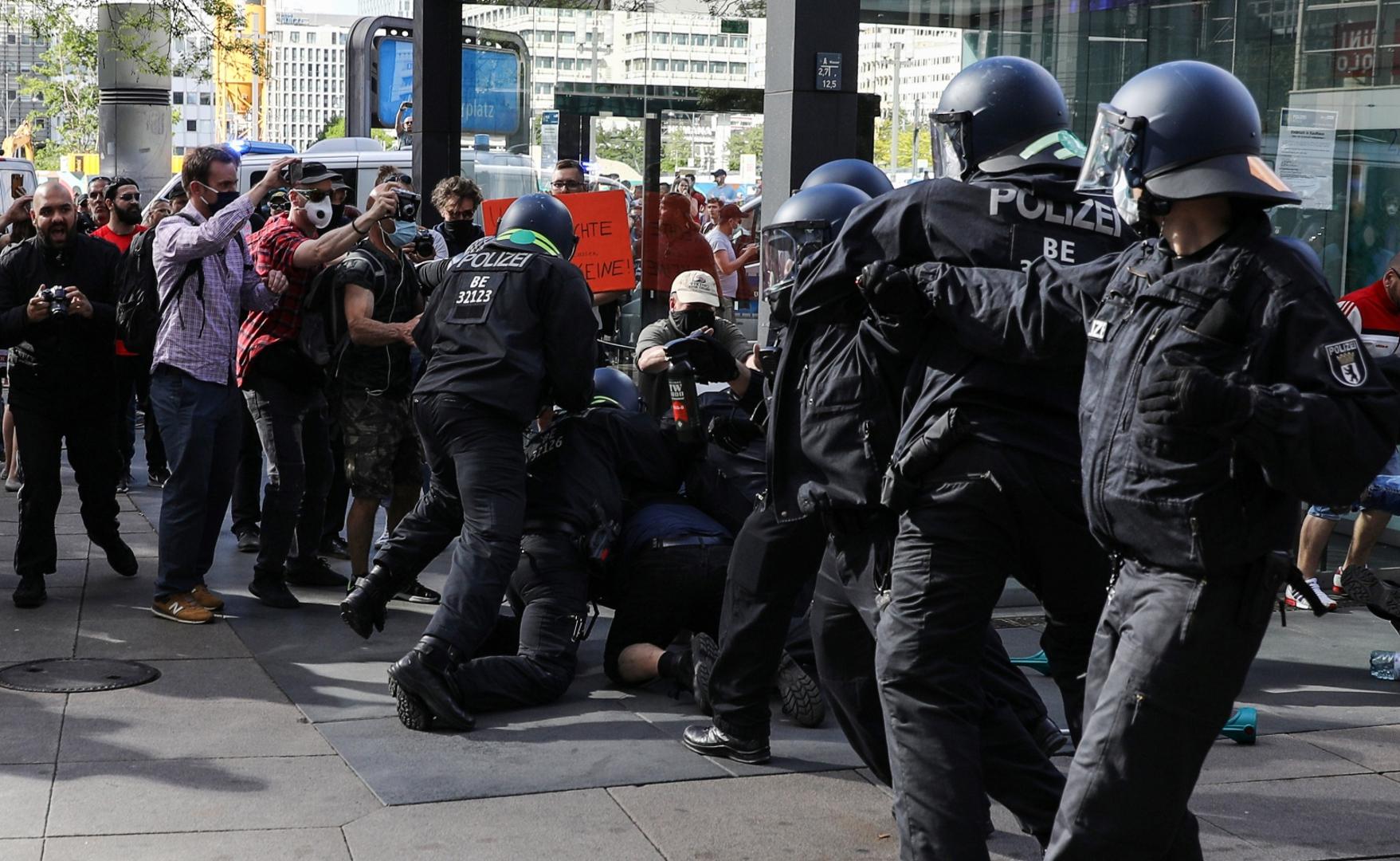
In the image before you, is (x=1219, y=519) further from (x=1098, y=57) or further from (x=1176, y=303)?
(x=1098, y=57)

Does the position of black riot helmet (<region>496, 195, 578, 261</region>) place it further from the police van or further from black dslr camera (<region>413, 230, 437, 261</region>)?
the police van

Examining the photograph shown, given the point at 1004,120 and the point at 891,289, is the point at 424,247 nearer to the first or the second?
the point at 1004,120

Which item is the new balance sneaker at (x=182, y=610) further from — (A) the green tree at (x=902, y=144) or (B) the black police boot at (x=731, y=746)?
(A) the green tree at (x=902, y=144)

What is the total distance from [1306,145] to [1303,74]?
0.39m

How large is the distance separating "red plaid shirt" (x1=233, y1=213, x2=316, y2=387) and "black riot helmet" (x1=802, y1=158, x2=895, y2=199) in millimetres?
3108

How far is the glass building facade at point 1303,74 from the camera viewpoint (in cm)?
862

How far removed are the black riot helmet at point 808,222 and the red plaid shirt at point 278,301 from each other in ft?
10.5

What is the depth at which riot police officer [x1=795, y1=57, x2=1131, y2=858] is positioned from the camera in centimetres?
347

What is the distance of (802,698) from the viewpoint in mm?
5387

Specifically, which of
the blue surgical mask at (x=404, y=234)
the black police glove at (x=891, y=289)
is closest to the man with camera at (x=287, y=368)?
the blue surgical mask at (x=404, y=234)

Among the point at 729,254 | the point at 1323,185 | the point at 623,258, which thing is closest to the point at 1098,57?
the point at 1323,185

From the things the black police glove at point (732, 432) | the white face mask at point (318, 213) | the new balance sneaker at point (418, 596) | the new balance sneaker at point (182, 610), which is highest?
the white face mask at point (318, 213)

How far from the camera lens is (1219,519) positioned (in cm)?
284

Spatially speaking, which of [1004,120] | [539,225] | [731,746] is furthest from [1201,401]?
[539,225]
